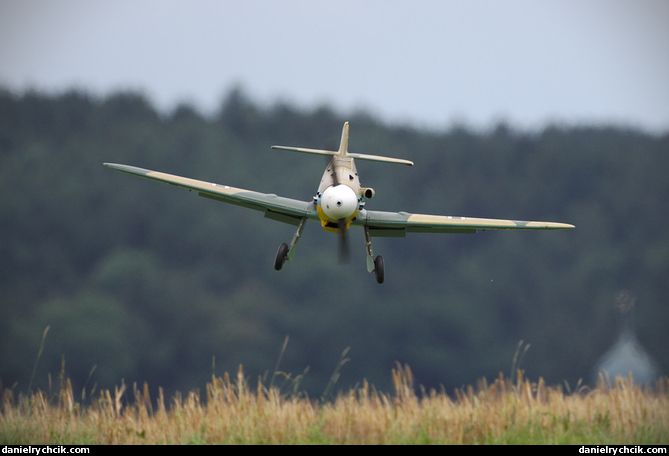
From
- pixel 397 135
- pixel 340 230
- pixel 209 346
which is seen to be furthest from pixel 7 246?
pixel 340 230

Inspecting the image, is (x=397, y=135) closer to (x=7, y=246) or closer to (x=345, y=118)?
(x=345, y=118)

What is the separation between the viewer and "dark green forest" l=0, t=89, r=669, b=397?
6106cm

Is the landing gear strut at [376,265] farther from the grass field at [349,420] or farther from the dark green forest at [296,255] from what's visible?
the dark green forest at [296,255]

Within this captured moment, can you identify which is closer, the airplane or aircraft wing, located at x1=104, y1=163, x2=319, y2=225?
the airplane

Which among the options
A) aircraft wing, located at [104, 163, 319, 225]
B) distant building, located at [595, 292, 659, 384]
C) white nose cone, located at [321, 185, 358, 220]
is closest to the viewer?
white nose cone, located at [321, 185, 358, 220]

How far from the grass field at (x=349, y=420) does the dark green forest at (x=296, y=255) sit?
37244 mm

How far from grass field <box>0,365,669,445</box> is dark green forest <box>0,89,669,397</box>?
37.2m

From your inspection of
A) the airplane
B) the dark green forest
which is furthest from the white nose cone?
the dark green forest

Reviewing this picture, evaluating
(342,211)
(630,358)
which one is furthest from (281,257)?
(630,358)

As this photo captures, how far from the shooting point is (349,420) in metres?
21.5

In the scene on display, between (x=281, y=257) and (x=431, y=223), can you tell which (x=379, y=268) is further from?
(x=281, y=257)

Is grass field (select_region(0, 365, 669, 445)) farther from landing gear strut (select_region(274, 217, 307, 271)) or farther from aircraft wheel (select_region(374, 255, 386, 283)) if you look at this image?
landing gear strut (select_region(274, 217, 307, 271))

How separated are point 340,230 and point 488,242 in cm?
5676

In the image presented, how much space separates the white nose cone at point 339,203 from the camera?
1487 centimetres
